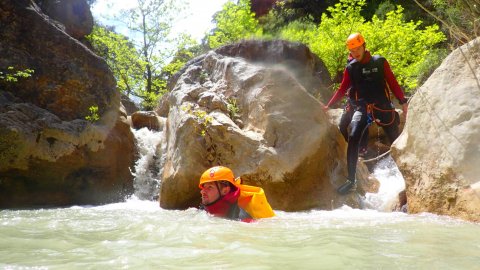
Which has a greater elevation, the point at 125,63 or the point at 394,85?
the point at 125,63

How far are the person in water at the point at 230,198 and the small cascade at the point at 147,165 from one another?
3.90m

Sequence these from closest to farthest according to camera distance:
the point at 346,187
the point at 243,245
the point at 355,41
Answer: the point at 243,245 < the point at 355,41 < the point at 346,187

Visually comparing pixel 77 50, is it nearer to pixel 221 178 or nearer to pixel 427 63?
pixel 221 178

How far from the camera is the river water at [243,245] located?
2295 millimetres

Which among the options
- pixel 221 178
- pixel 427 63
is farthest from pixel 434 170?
pixel 427 63

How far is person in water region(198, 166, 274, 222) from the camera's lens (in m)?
4.46

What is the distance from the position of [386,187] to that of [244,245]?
207 inches

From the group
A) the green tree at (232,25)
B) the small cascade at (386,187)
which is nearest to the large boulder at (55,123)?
the small cascade at (386,187)

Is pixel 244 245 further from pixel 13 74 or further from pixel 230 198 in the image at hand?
pixel 13 74

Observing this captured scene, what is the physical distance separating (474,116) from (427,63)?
6069 millimetres

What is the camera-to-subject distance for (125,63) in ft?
58.3

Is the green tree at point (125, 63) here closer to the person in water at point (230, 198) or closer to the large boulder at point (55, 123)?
the large boulder at point (55, 123)

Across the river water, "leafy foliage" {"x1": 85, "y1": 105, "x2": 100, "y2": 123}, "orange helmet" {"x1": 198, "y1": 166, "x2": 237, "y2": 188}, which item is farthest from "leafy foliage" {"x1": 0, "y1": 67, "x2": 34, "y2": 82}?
"orange helmet" {"x1": 198, "y1": 166, "x2": 237, "y2": 188}

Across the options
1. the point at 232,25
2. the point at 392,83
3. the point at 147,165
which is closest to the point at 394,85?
the point at 392,83
